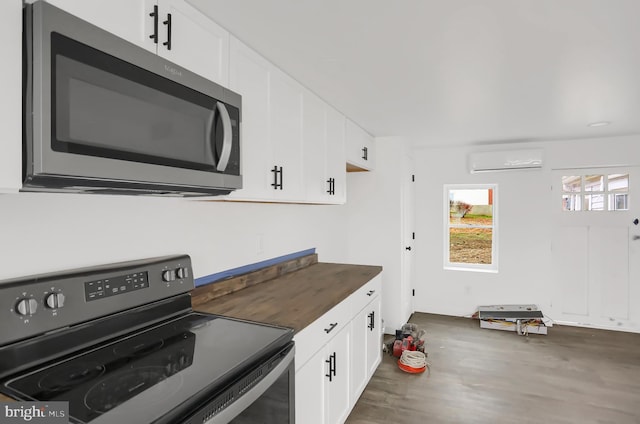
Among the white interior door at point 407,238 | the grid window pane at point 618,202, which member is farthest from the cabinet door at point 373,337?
the grid window pane at point 618,202

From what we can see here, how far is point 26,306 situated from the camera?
102 centimetres

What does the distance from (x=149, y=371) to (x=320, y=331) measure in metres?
0.95

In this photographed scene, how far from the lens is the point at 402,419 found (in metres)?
2.46

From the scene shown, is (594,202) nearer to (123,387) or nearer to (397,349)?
(397,349)

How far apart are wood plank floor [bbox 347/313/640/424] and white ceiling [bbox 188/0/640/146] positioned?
2268 millimetres

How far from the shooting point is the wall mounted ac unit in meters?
4.20

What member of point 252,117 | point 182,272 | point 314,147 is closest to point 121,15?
point 252,117

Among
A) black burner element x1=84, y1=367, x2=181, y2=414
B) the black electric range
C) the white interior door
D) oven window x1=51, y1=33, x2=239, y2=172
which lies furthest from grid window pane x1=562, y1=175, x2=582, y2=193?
black burner element x1=84, y1=367, x2=181, y2=414

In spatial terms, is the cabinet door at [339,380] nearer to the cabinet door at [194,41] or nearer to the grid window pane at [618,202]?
the cabinet door at [194,41]

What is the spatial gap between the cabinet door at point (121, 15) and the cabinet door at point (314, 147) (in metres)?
1.24

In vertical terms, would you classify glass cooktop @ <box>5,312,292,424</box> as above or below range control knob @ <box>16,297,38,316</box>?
below

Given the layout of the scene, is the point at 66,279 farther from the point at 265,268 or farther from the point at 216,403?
the point at 265,268

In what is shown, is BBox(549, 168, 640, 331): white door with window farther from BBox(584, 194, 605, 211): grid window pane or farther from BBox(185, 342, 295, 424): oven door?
BBox(185, 342, 295, 424): oven door
